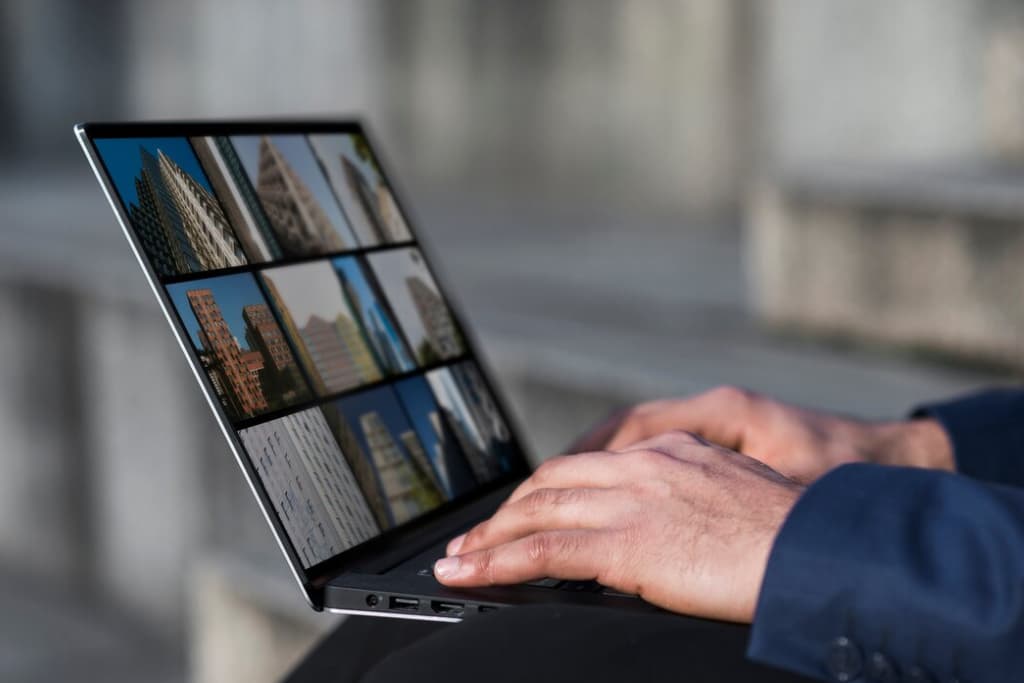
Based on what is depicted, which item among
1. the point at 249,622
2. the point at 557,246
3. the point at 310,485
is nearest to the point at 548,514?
the point at 310,485

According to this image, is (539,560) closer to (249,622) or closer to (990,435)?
(990,435)

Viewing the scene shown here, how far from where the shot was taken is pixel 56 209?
509cm

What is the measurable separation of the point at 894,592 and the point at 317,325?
45 centimetres

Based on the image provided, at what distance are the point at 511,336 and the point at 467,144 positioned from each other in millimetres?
3329

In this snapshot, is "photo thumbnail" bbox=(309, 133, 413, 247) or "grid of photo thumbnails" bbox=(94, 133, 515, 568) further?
"photo thumbnail" bbox=(309, 133, 413, 247)

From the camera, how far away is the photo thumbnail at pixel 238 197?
923 millimetres

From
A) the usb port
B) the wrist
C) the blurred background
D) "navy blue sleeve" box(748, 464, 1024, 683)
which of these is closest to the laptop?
the usb port

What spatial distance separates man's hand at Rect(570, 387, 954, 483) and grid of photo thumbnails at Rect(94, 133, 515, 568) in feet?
0.34

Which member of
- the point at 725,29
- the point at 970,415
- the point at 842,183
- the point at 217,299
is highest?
the point at 725,29

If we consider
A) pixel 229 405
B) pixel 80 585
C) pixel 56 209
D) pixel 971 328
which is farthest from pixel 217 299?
pixel 56 209

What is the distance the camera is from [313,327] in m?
0.95

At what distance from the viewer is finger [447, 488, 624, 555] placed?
795 millimetres

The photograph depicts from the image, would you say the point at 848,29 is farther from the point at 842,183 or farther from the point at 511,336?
the point at 511,336

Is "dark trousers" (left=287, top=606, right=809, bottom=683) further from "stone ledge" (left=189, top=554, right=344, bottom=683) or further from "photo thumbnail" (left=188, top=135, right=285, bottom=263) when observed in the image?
"stone ledge" (left=189, top=554, right=344, bottom=683)
